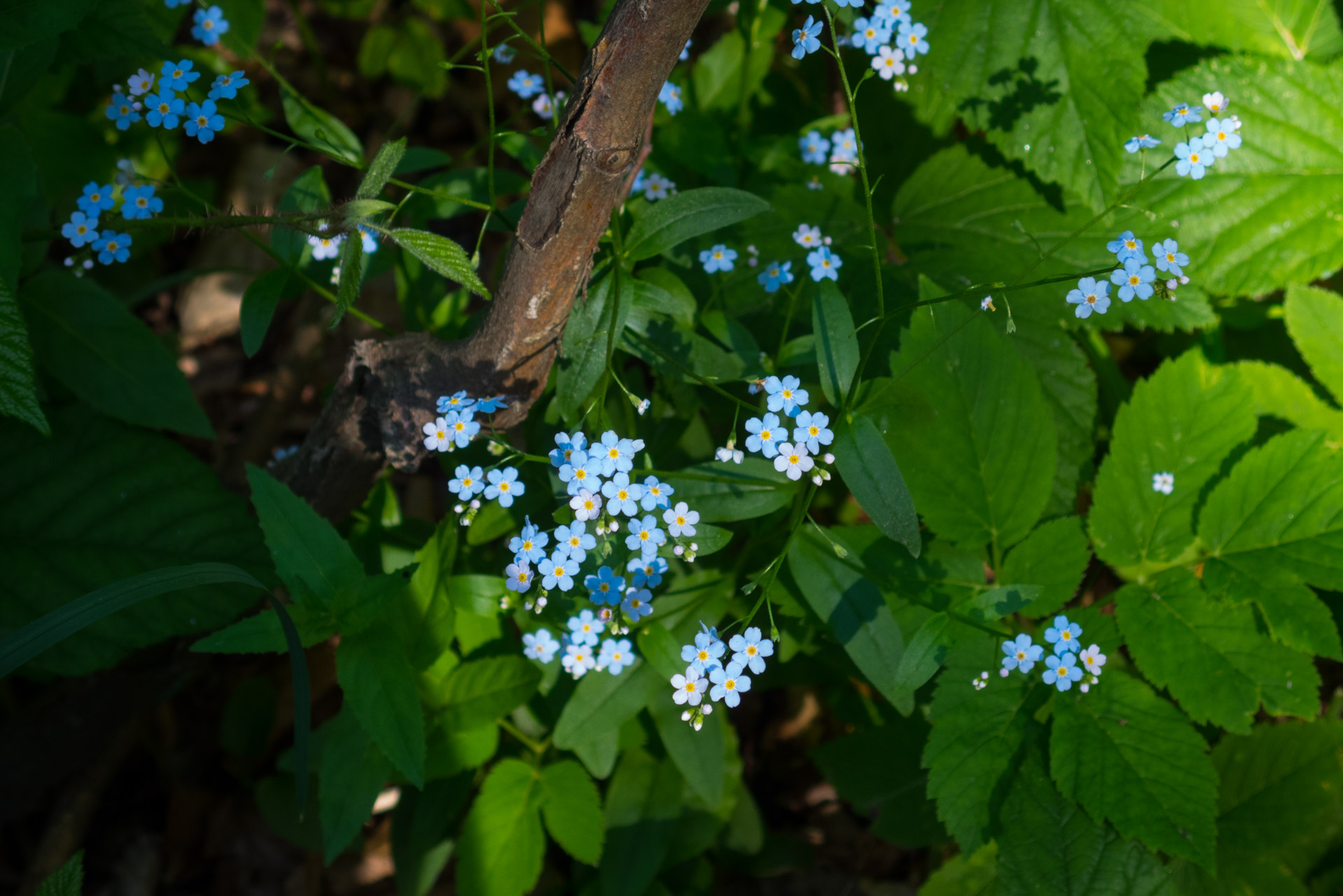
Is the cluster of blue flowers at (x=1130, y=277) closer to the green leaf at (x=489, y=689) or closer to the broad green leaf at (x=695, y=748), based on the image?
the broad green leaf at (x=695, y=748)

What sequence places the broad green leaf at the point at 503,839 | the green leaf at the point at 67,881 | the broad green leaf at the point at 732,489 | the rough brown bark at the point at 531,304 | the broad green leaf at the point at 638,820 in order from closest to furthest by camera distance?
1. the rough brown bark at the point at 531,304
2. the green leaf at the point at 67,881
3. the broad green leaf at the point at 732,489
4. the broad green leaf at the point at 503,839
5. the broad green leaf at the point at 638,820

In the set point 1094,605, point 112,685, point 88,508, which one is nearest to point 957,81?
point 1094,605

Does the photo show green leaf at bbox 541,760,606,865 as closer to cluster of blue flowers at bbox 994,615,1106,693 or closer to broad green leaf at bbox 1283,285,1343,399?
cluster of blue flowers at bbox 994,615,1106,693

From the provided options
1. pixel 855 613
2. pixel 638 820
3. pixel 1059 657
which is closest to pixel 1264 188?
pixel 1059 657

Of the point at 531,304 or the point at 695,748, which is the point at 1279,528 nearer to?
the point at 695,748

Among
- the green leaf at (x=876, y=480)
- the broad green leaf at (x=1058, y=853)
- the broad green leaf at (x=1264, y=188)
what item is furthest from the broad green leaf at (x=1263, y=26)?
the broad green leaf at (x=1058, y=853)

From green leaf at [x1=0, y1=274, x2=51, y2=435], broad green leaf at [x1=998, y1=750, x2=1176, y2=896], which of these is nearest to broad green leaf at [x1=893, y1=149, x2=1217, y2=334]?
broad green leaf at [x1=998, y1=750, x2=1176, y2=896]
